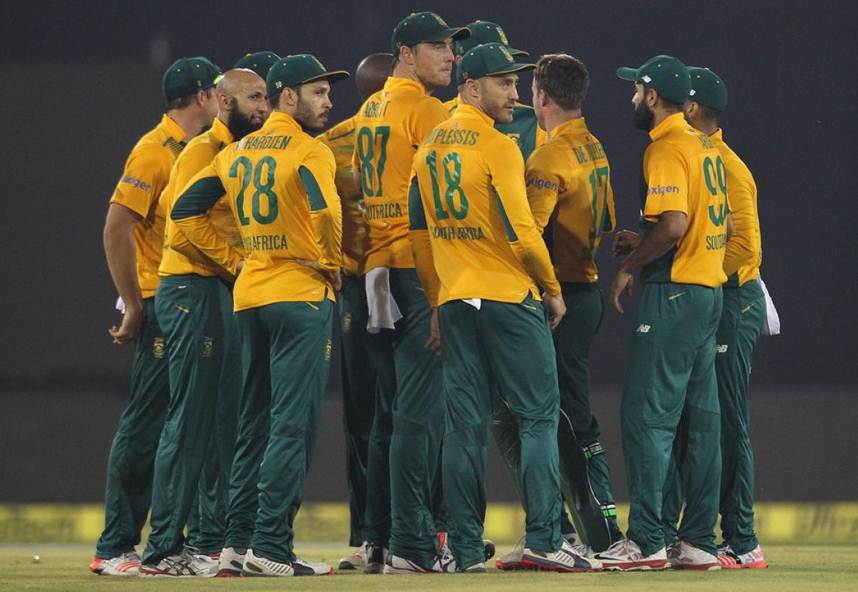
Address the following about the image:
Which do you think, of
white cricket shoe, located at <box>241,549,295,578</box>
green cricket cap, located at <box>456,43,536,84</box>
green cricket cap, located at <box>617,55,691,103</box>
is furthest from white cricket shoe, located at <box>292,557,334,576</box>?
green cricket cap, located at <box>617,55,691,103</box>

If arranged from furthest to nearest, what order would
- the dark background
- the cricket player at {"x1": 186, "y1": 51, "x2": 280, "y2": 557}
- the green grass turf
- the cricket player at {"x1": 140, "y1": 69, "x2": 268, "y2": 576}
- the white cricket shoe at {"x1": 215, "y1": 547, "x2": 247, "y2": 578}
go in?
the dark background, the cricket player at {"x1": 186, "y1": 51, "x2": 280, "y2": 557}, the cricket player at {"x1": 140, "y1": 69, "x2": 268, "y2": 576}, the white cricket shoe at {"x1": 215, "y1": 547, "x2": 247, "y2": 578}, the green grass turf

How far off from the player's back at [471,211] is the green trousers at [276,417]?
48 centimetres

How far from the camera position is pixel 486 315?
5.33 m

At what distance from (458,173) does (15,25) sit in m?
4.83

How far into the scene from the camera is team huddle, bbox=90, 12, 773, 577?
17.6 ft

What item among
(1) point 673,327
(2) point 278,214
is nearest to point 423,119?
(2) point 278,214

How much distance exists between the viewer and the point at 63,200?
30.1 feet

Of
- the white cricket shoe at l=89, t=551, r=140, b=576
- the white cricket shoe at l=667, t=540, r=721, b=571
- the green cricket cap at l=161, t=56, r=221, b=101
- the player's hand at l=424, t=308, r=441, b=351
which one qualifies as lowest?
the white cricket shoe at l=89, t=551, r=140, b=576

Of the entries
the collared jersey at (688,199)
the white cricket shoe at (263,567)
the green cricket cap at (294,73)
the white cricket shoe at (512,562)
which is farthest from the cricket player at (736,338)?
the white cricket shoe at (263,567)

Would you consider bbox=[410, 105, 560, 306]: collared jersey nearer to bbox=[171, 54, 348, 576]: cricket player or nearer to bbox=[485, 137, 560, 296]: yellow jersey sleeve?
bbox=[485, 137, 560, 296]: yellow jersey sleeve

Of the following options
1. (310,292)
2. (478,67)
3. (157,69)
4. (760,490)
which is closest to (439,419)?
(310,292)

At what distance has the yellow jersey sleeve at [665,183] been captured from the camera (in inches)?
219

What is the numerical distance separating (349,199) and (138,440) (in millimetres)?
1202

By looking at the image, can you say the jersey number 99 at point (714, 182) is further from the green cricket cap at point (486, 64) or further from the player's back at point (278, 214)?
the player's back at point (278, 214)
